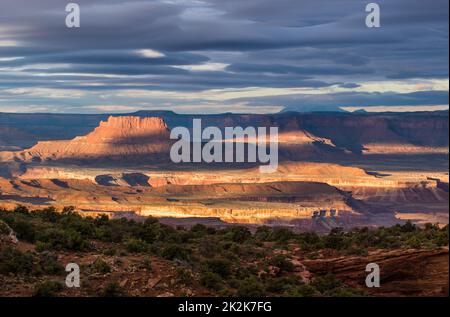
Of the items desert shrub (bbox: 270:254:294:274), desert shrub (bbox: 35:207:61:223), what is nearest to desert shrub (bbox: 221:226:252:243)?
desert shrub (bbox: 270:254:294:274)

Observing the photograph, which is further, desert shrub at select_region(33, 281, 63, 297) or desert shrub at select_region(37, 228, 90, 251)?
desert shrub at select_region(37, 228, 90, 251)

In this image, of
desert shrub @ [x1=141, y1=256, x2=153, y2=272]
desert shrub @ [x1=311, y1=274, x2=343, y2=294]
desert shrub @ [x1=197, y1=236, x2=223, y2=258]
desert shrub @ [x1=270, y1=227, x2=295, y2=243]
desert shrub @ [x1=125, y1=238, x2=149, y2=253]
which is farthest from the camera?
desert shrub @ [x1=270, y1=227, x2=295, y2=243]

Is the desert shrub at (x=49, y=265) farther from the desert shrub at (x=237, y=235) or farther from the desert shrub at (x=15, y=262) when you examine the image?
the desert shrub at (x=237, y=235)

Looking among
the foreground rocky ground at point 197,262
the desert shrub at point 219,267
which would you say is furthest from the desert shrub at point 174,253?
the desert shrub at point 219,267

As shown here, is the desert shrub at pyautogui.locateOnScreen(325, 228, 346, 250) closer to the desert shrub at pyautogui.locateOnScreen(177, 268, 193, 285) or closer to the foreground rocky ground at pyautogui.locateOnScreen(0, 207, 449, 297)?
the foreground rocky ground at pyautogui.locateOnScreen(0, 207, 449, 297)

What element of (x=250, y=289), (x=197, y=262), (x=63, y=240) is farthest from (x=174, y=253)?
(x=63, y=240)

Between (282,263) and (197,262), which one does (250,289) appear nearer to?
(197,262)
